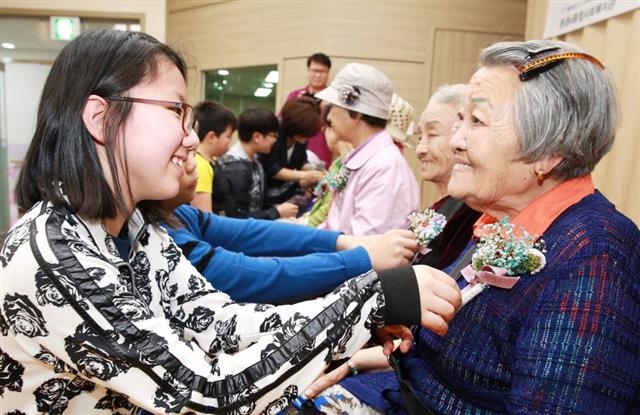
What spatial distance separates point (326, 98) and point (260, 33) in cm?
376

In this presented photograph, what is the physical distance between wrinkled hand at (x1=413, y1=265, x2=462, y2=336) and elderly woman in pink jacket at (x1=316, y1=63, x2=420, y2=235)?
1.41 metres

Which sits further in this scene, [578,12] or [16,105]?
[16,105]

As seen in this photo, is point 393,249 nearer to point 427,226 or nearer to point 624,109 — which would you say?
point 427,226

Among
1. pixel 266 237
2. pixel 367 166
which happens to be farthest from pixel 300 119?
pixel 266 237

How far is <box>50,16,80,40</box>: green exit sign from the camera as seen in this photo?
6.55 metres

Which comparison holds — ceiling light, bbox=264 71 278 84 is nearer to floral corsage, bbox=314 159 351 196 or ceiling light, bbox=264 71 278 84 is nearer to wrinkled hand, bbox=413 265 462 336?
Result: floral corsage, bbox=314 159 351 196

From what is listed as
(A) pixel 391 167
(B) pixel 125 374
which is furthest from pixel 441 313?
(A) pixel 391 167

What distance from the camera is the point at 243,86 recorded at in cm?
656

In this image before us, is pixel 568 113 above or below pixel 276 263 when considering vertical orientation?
above

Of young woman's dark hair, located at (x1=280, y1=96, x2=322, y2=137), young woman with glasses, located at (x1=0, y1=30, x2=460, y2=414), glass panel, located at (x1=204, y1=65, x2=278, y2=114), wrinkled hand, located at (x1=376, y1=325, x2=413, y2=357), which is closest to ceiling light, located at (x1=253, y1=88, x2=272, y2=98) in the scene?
glass panel, located at (x1=204, y1=65, x2=278, y2=114)

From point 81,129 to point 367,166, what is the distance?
1.71 m

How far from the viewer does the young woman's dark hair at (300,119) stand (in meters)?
4.28

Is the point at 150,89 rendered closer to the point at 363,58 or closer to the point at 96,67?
the point at 96,67

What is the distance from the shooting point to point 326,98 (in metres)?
2.79
